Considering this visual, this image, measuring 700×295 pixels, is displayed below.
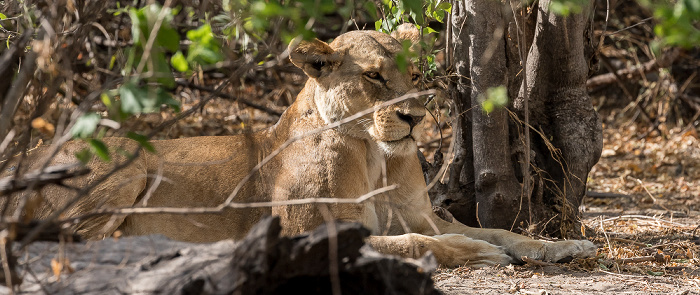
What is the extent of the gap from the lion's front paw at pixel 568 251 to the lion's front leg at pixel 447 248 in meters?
0.25

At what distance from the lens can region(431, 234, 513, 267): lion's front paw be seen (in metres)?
4.23

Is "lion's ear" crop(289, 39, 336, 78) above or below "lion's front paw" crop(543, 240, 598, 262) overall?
above

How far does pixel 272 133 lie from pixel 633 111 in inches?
267

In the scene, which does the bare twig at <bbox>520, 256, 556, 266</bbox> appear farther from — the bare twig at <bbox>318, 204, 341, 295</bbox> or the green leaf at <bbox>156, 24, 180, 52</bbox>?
the green leaf at <bbox>156, 24, 180, 52</bbox>

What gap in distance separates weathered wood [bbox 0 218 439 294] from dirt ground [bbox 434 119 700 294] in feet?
4.17

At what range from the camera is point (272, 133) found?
4.81m

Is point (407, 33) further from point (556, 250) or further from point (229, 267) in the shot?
point (229, 267)

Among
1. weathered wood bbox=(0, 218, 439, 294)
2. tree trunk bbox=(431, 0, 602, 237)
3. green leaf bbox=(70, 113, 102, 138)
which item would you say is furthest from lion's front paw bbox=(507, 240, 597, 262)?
green leaf bbox=(70, 113, 102, 138)

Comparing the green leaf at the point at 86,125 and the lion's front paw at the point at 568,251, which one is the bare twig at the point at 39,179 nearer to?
the green leaf at the point at 86,125

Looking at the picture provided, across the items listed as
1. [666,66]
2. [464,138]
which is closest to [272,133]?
[464,138]

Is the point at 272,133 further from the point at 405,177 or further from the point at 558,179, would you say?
the point at 558,179

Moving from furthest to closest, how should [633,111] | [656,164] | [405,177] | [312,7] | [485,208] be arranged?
1. [633,111]
2. [656,164]
3. [485,208]
4. [405,177]
5. [312,7]

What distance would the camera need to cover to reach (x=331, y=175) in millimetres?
4258

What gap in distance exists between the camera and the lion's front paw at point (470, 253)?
4227mm
